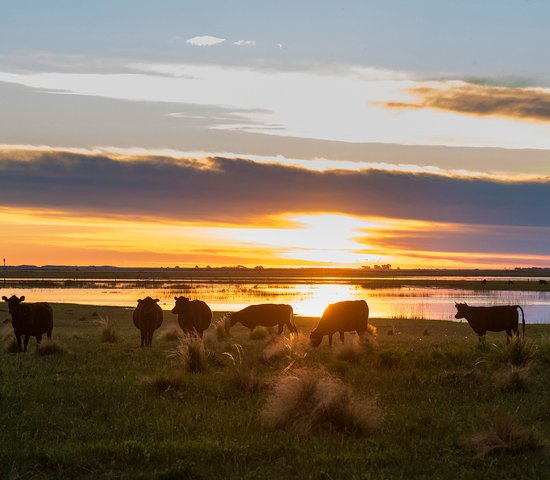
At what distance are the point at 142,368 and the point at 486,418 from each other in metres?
9.75

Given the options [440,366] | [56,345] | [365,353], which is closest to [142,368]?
[56,345]

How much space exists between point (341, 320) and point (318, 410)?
14046 millimetres

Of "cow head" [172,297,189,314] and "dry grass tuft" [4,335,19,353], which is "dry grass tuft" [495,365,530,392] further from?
"dry grass tuft" [4,335,19,353]

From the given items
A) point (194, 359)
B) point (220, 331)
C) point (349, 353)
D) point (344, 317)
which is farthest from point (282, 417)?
point (220, 331)

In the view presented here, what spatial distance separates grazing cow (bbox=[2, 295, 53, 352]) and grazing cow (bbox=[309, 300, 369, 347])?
9.74 metres

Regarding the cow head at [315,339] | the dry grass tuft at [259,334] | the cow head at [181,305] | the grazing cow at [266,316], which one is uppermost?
the cow head at [181,305]

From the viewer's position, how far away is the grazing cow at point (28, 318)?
22.9 metres

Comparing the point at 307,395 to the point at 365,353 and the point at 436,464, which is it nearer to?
the point at 436,464

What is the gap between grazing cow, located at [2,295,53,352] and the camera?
75.1 ft

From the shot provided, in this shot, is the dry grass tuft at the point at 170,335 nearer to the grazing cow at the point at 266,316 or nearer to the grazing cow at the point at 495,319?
the grazing cow at the point at 266,316

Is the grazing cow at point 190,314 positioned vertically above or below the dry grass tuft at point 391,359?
above

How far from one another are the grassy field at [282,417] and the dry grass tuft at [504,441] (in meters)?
0.02

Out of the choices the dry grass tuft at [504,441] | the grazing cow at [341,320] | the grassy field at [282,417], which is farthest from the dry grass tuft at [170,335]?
the dry grass tuft at [504,441]

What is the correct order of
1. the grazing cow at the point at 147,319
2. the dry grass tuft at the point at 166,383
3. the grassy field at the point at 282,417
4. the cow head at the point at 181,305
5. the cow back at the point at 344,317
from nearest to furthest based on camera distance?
1. the grassy field at the point at 282,417
2. the dry grass tuft at the point at 166,383
3. the grazing cow at the point at 147,319
4. the cow back at the point at 344,317
5. the cow head at the point at 181,305
